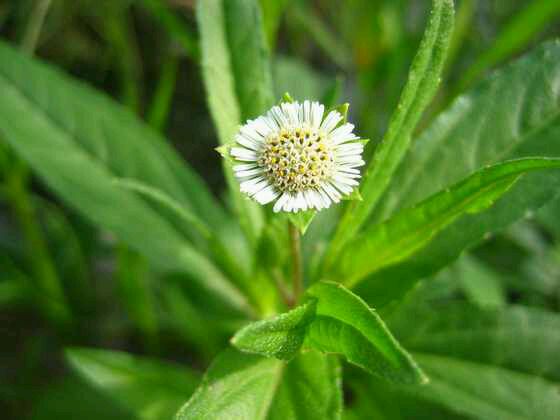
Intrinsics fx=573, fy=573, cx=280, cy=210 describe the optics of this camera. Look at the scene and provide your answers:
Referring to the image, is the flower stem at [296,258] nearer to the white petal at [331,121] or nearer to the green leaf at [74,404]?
the white petal at [331,121]

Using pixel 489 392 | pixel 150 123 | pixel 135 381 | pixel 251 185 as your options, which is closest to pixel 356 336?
pixel 251 185

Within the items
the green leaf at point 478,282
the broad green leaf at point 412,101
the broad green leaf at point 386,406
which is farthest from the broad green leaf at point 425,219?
the green leaf at point 478,282

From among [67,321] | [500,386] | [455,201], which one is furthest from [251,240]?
[67,321]

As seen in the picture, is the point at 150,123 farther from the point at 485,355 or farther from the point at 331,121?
the point at 485,355

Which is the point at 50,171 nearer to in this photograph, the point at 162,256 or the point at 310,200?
the point at 162,256

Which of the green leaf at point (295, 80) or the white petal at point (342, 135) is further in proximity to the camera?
the green leaf at point (295, 80)

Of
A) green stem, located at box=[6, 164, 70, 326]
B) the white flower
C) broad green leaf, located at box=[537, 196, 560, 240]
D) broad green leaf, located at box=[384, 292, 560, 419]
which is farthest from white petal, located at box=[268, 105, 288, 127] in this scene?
green stem, located at box=[6, 164, 70, 326]
